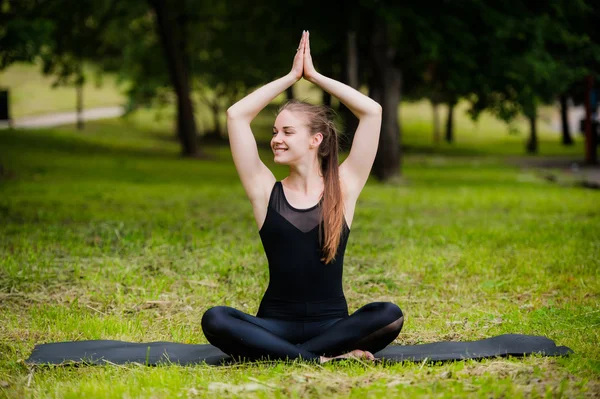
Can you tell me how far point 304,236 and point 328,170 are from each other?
20.1 inches

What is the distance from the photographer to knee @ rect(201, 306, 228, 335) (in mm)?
5039

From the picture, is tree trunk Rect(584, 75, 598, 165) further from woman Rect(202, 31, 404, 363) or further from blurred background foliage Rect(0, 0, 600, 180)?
woman Rect(202, 31, 404, 363)

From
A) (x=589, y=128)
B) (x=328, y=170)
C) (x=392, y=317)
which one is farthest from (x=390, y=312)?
(x=589, y=128)

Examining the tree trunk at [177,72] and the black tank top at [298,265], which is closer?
the black tank top at [298,265]

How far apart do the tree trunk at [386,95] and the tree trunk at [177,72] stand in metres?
11.5

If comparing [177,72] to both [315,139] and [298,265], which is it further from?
[298,265]

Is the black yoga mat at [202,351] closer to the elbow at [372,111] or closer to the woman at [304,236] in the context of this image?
the woman at [304,236]

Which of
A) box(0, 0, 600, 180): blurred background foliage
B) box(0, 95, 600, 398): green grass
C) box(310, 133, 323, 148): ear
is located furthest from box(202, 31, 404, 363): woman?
box(0, 0, 600, 180): blurred background foliage

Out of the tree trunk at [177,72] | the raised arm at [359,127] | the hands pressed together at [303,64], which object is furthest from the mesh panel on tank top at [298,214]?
the tree trunk at [177,72]

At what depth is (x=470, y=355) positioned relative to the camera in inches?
205

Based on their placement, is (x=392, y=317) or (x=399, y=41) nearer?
(x=392, y=317)

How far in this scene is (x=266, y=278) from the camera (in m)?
8.13

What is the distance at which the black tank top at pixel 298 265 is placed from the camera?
509cm

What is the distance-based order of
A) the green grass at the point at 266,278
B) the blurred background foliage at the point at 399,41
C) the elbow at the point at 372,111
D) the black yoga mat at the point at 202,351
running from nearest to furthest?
the green grass at the point at 266,278, the black yoga mat at the point at 202,351, the elbow at the point at 372,111, the blurred background foliage at the point at 399,41
